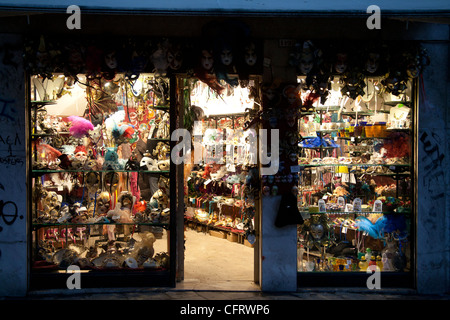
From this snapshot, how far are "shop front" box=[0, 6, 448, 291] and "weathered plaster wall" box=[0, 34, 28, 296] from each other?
0.07 meters

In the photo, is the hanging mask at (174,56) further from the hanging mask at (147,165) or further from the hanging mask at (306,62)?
the hanging mask at (306,62)

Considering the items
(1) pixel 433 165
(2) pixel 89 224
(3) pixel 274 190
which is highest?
(1) pixel 433 165

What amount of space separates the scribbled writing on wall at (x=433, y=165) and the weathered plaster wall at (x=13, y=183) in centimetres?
543

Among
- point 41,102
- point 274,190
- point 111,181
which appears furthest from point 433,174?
point 41,102

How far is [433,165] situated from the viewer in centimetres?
568

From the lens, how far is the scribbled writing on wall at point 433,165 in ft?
18.6

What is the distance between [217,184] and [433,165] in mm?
4954

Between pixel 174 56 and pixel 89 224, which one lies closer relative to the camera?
pixel 174 56

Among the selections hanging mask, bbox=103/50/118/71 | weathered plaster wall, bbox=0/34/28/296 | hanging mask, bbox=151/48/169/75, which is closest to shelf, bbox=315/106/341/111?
hanging mask, bbox=151/48/169/75

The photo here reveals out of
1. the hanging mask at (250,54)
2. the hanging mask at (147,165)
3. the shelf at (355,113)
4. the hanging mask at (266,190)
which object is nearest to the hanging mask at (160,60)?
the hanging mask at (250,54)

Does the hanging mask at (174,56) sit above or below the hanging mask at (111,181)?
above

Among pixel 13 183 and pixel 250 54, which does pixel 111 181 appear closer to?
pixel 13 183

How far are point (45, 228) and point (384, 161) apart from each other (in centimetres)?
498

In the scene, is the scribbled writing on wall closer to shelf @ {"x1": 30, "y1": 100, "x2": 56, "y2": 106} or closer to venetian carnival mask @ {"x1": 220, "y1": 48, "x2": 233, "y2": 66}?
venetian carnival mask @ {"x1": 220, "y1": 48, "x2": 233, "y2": 66}
